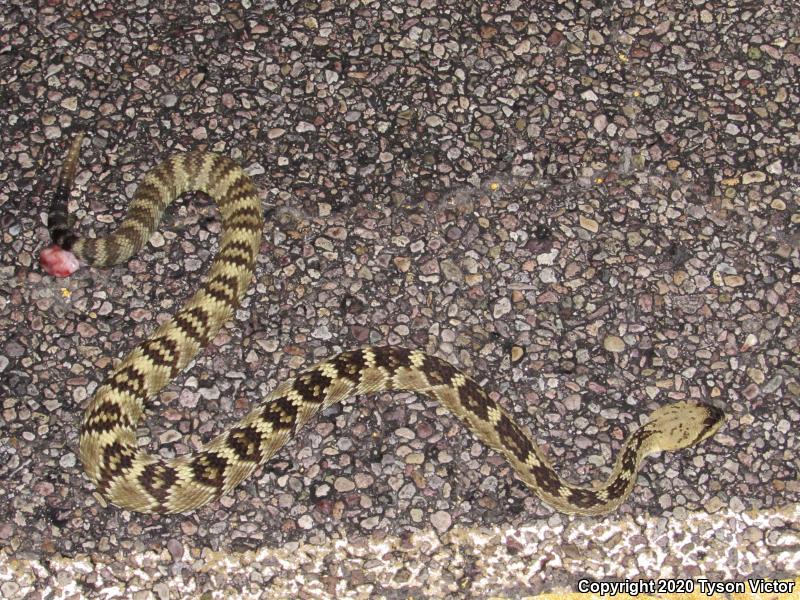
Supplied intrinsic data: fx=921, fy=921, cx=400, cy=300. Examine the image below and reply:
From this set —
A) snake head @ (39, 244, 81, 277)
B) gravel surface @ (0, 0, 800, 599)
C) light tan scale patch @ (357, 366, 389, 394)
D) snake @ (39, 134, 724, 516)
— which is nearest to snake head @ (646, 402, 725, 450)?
snake @ (39, 134, 724, 516)

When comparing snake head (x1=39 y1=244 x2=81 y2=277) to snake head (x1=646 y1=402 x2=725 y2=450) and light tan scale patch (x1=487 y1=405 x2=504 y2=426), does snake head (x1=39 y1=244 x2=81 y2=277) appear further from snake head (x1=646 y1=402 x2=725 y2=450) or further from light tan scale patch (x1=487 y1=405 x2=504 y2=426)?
snake head (x1=646 y1=402 x2=725 y2=450)

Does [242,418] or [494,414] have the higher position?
[494,414]

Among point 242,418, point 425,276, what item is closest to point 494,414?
point 425,276

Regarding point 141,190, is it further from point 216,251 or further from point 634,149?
point 634,149

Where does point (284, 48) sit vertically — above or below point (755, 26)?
below

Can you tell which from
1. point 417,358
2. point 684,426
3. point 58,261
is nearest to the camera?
point 684,426

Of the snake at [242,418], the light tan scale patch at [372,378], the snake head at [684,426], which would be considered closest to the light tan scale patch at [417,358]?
the snake at [242,418]

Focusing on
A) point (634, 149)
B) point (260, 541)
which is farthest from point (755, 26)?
point (260, 541)

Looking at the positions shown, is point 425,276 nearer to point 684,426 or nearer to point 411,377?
point 411,377
